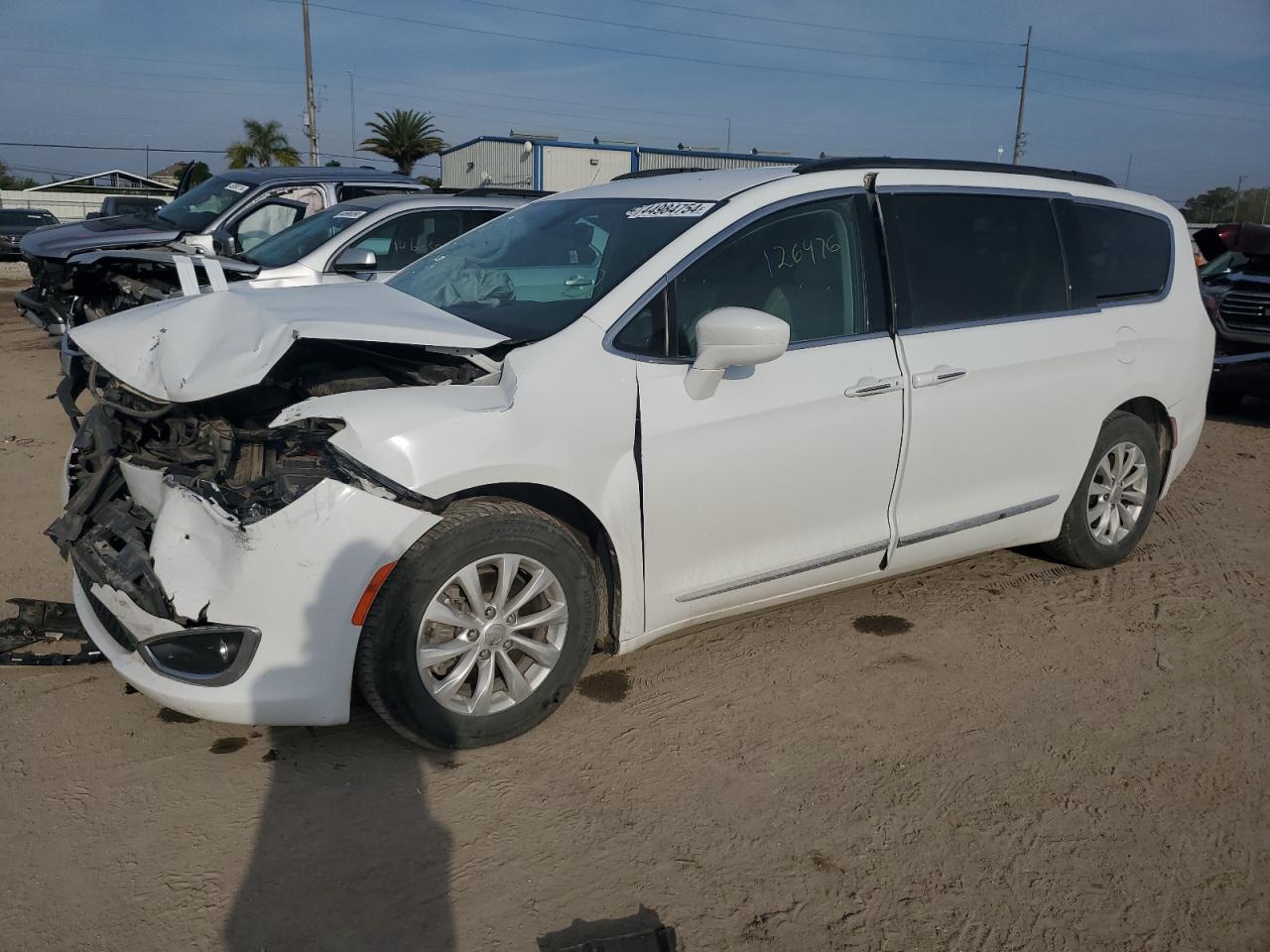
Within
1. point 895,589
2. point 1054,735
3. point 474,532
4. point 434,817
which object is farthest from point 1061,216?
point 434,817

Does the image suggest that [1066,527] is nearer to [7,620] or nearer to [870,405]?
[870,405]

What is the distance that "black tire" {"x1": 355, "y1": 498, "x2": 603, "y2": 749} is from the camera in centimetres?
302

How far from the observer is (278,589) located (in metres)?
2.90

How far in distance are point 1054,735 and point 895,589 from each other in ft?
4.67

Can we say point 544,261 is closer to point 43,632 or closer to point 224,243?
point 43,632

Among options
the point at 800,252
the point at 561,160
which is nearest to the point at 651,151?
the point at 561,160

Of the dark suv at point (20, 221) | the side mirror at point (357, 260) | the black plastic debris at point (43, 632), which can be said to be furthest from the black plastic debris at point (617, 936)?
the dark suv at point (20, 221)

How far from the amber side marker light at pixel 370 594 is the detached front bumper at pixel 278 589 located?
0.06 ft

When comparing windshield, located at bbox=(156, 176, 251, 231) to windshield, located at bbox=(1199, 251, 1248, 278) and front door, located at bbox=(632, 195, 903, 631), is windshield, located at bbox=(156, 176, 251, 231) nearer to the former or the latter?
front door, located at bbox=(632, 195, 903, 631)

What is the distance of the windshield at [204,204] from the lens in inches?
397

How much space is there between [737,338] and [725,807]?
1455 millimetres

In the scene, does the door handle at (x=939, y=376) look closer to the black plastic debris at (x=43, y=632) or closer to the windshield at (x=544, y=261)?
the windshield at (x=544, y=261)

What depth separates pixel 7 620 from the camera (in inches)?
153

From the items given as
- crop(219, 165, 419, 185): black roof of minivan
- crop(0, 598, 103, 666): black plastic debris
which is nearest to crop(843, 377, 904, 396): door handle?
crop(0, 598, 103, 666): black plastic debris
